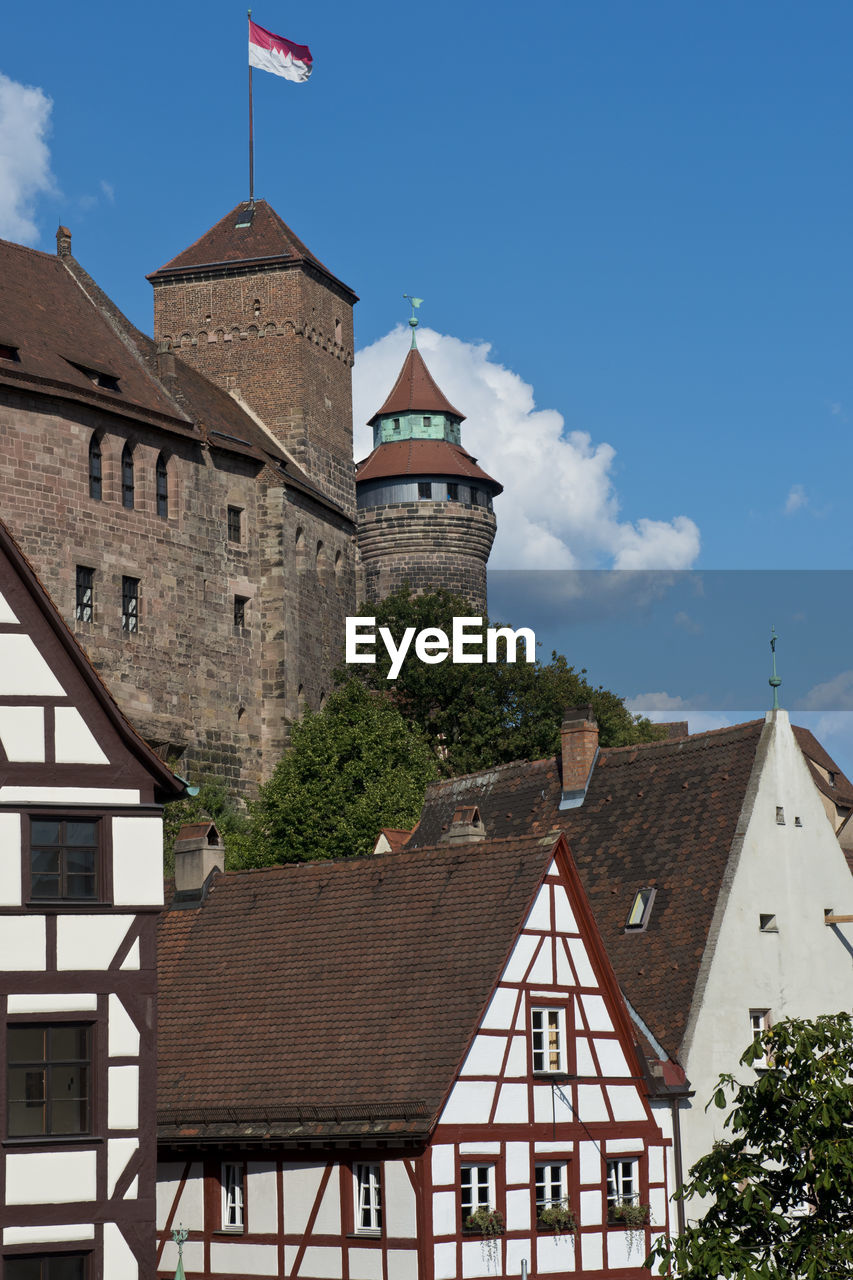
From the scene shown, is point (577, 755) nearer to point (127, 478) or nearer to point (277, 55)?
point (127, 478)

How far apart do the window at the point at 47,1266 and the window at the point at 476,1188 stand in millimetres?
4853

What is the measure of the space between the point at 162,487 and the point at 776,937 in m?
33.4

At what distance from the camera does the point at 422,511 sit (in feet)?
283

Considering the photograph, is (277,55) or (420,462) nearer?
(277,55)

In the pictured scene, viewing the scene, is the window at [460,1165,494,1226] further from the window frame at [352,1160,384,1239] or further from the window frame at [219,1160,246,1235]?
the window frame at [219,1160,246,1235]

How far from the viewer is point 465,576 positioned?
8625cm

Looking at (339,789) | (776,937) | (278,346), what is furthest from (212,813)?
(776,937)

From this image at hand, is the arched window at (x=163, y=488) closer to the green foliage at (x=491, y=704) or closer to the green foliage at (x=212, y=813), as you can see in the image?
the green foliage at (x=212, y=813)

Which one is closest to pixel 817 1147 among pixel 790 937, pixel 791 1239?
pixel 791 1239

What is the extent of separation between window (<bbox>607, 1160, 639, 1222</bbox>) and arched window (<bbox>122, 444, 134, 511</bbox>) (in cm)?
3545

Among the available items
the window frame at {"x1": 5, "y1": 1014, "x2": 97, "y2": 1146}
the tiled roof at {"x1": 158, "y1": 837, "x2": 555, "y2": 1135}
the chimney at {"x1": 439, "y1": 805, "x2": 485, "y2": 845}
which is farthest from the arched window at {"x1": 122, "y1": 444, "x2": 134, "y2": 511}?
the window frame at {"x1": 5, "y1": 1014, "x2": 97, "y2": 1146}

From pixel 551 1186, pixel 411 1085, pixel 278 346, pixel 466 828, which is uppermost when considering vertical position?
pixel 278 346

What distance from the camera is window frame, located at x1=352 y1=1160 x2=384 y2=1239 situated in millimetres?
27594

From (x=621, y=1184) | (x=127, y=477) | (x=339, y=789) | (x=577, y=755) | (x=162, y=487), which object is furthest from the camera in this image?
(x=162, y=487)
